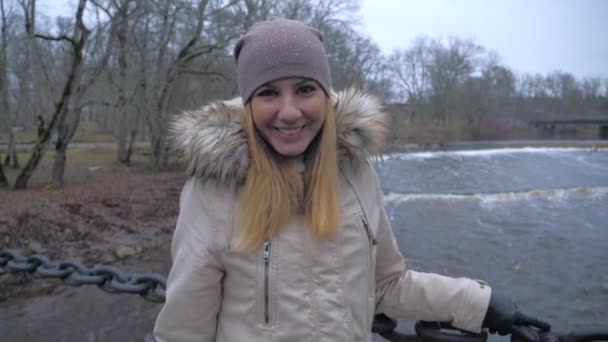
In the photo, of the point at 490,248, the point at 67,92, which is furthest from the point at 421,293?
the point at 67,92

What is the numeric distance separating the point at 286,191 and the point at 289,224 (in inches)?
4.7

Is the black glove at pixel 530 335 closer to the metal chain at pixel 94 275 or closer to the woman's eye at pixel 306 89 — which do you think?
the woman's eye at pixel 306 89

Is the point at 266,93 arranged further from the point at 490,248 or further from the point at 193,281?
the point at 490,248

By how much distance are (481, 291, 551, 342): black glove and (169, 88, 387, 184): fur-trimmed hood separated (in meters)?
0.72

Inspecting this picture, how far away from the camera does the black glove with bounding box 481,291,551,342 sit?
156cm

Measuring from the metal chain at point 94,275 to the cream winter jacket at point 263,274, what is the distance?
57 centimetres

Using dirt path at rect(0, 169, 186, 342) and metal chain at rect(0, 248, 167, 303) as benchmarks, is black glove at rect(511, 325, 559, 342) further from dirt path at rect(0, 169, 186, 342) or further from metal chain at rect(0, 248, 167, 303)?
dirt path at rect(0, 169, 186, 342)

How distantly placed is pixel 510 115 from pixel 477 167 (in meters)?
32.1

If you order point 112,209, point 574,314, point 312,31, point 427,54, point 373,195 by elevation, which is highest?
point 427,54

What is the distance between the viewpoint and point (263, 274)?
1429 millimetres

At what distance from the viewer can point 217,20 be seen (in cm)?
1672

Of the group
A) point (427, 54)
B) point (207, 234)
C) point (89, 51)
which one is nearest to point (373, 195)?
point (207, 234)

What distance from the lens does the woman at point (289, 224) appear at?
1.42 meters

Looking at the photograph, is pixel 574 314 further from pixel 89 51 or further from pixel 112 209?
pixel 89 51
